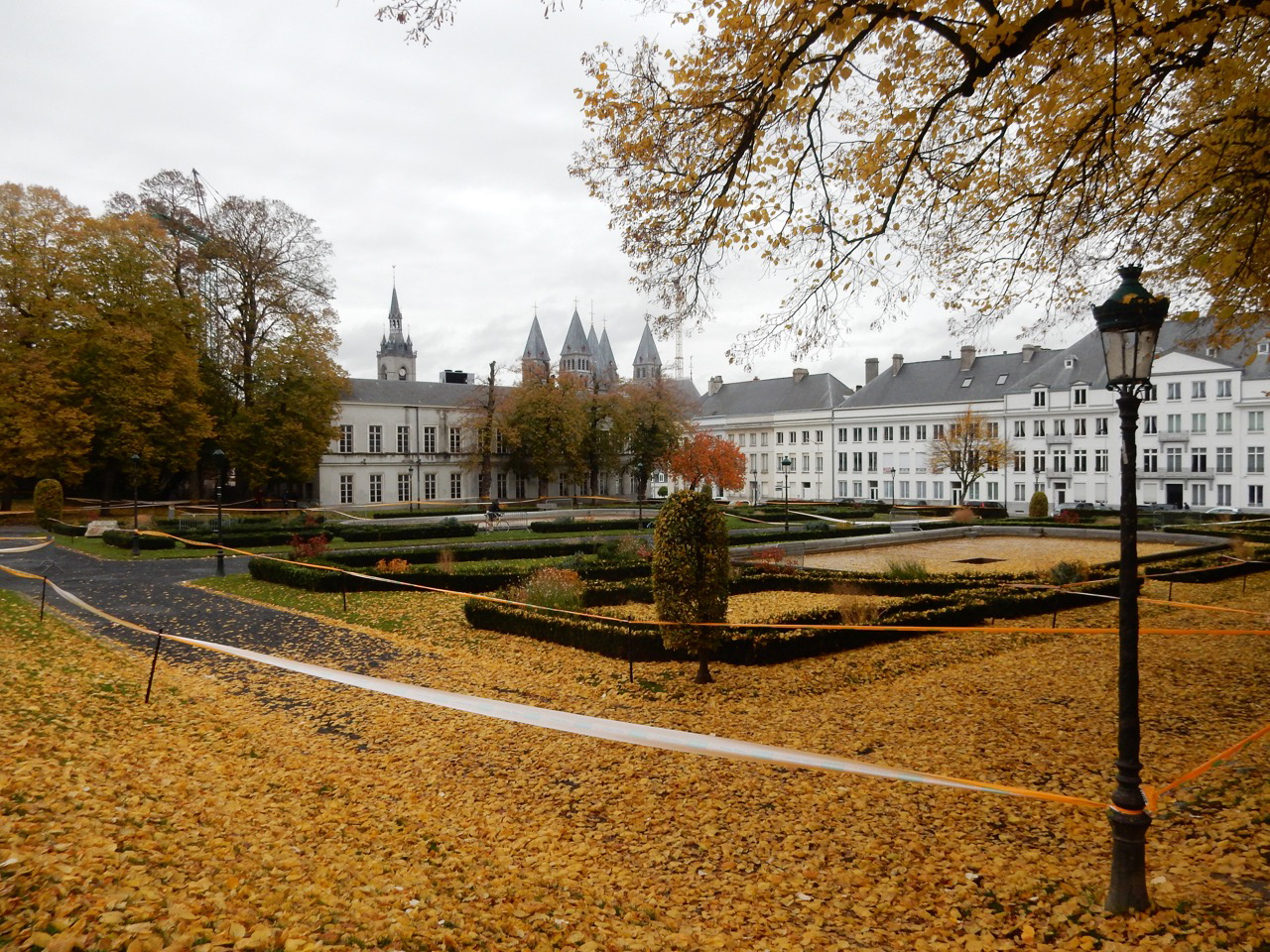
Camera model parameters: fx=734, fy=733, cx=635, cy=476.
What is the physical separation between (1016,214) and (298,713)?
406 inches

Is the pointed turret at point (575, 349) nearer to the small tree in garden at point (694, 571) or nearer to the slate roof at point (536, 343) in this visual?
the slate roof at point (536, 343)

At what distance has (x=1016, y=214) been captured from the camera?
29.2ft

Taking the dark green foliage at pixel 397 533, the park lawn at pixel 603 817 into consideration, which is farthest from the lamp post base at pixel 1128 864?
the dark green foliage at pixel 397 533

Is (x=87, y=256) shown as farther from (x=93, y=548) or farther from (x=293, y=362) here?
(x=93, y=548)

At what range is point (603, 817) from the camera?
588cm

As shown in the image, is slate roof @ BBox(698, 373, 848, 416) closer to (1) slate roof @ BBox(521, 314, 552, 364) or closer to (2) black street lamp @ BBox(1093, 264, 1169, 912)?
(1) slate roof @ BBox(521, 314, 552, 364)

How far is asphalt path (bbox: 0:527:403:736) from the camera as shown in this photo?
34.2 feet

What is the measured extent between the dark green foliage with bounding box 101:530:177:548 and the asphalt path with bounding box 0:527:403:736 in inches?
125

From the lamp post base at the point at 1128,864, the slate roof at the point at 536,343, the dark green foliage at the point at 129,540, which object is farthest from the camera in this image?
the slate roof at the point at 536,343

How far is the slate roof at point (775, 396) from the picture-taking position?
216 feet

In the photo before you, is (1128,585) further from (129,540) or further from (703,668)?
(129,540)

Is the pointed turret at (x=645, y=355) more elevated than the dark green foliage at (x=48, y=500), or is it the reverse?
the pointed turret at (x=645, y=355)

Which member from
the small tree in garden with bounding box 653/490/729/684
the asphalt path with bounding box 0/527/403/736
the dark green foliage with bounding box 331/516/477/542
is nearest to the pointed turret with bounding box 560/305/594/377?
the dark green foliage with bounding box 331/516/477/542

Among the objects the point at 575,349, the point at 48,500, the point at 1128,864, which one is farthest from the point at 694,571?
the point at 575,349
